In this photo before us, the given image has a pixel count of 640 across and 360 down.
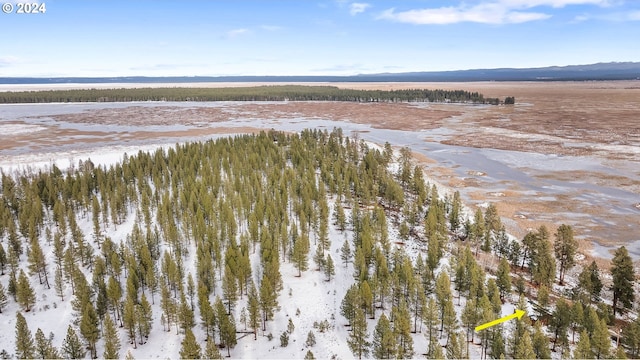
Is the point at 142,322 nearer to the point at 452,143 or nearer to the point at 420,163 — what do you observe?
the point at 420,163

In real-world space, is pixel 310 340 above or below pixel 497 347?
below

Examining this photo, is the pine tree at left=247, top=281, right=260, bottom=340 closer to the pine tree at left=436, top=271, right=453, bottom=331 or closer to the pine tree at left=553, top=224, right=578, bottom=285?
the pine tree at left=436, top=271, right=453, bottom=331

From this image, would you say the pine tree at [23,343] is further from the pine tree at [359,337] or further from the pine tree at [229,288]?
the pine tree at [359,337]

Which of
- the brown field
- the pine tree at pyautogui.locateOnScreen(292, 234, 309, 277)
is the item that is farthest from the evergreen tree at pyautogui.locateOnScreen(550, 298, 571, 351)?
the pine tree at pyautogui.locateOnScreen(292, 234, 309, 277)

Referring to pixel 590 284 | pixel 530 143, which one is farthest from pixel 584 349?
pixel 530 143

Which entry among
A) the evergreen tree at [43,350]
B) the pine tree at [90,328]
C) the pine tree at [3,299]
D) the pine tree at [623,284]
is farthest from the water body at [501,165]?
the pine tree at [3,299]

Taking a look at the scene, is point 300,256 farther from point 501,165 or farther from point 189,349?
point 501,165
